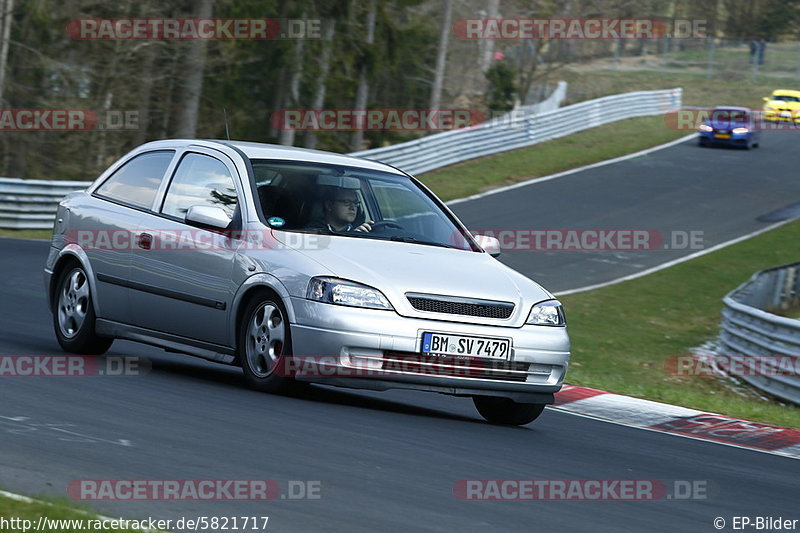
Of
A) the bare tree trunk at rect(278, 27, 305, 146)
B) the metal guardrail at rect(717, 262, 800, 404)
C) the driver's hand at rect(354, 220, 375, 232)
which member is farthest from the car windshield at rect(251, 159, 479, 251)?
the bare tree trunk at rect(278, 27, 305, 146)

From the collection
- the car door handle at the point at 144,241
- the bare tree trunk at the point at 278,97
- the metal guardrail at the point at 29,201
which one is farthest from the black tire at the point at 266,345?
the bare tree trunk at the point at 278,97

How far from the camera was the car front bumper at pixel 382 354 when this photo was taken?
7.36 meters

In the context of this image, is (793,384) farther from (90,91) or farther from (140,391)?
(90,91)

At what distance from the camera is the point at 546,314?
7961 mm

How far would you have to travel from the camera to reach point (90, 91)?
37938 millimetres

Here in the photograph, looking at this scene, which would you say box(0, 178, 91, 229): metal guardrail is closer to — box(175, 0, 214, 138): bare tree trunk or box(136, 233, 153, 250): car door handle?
box(175, 0, 214, 138): bare tree trunk

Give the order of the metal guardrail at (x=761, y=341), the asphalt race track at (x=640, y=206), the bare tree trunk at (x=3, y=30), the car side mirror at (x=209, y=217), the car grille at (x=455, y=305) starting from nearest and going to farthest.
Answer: the car grille at (x=455, y=305) → the car side mirror at (x=209, y=217) → the metal guardrail at (x=761, y=341) → the asphalt race track at (x=640, y=206) → the bare tree trunk at (x=3, y=30)

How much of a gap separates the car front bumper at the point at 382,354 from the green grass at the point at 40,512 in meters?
2.79

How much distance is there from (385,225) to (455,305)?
1.17 metres

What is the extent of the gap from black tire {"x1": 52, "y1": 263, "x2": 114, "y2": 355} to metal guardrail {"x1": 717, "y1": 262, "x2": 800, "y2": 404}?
7.58 metres

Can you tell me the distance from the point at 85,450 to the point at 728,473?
359cm

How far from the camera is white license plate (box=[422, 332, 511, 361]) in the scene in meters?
7.43

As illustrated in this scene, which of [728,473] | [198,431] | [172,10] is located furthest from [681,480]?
[172,10]

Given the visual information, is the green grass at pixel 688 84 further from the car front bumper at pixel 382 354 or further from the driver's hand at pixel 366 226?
the car front bumper at pixel 382 354
